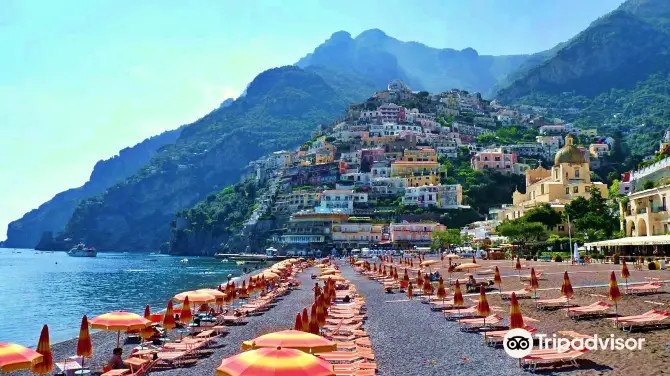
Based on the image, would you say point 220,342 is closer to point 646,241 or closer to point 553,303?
point 553,303

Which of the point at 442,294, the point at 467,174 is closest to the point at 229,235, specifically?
the point at 467,174

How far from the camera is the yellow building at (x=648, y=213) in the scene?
40.6 meters

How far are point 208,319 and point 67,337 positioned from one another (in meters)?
7.09

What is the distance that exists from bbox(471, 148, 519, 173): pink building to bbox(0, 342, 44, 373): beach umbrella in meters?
109

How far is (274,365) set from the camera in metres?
7.19

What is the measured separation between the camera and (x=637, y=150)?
129 meters

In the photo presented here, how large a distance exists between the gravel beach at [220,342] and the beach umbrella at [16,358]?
322 cm

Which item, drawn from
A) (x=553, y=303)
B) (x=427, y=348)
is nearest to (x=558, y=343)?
(x=427, y=348)

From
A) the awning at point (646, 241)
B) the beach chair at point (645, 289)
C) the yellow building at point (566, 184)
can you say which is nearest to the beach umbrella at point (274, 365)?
the beach chair at point (645, 289)

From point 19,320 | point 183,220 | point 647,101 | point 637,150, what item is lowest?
point 19,320

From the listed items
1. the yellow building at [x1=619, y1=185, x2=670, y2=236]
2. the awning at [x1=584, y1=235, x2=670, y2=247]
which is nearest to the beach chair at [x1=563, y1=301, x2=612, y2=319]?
the awning at [x1=584, y1=235, x2=670, y2=247]

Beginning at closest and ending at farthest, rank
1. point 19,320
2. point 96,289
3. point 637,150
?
1. point 19,320
2. point 96,289
3. point 637,150

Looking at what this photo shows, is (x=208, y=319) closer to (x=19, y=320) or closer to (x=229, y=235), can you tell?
(x=19, y=320)

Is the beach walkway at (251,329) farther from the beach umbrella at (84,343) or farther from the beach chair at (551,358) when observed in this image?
the beach chair at (551,358)
